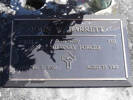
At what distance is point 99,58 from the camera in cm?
731

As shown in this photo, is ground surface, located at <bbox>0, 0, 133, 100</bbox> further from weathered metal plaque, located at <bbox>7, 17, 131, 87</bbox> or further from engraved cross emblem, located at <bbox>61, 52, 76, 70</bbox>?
engraved cross emblem, located at <bbox>61, 52, 76, 70</bbox>

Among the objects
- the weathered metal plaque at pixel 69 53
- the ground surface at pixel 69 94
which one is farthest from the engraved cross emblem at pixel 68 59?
the ground surface at pixel 69 94

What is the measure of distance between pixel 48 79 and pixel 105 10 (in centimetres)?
262

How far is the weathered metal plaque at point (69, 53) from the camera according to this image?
279 inches

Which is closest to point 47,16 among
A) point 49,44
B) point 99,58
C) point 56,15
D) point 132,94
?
point 56,15

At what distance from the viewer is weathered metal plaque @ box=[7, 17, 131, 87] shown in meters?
7.10

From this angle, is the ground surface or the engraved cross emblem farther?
the engraved cross emblem

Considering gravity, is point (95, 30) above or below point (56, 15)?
below

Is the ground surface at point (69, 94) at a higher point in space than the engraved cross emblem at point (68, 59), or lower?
lower

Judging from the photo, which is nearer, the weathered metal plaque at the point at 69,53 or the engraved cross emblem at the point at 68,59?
the weathered metal plaque at the point at 69,53

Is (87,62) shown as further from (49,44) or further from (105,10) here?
(105,10)

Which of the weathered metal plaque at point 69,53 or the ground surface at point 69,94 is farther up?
the weathered metal plaque at point 69,53

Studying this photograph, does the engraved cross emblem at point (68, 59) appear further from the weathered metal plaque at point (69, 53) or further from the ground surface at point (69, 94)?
the ground surface at point (69, 94)

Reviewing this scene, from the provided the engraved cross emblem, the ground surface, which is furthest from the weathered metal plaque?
the ground surface
